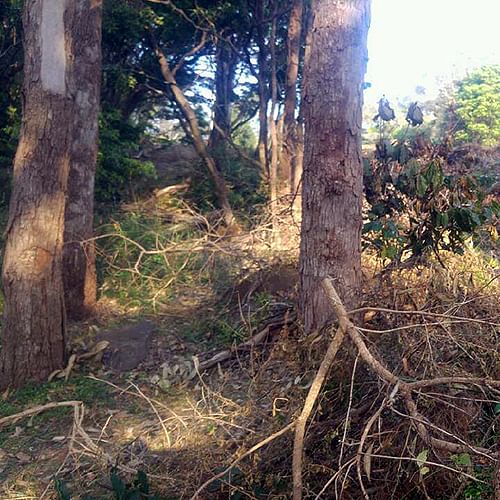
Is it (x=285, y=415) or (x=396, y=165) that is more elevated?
(x=396, y=165)

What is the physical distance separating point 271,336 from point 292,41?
6187 millimetres

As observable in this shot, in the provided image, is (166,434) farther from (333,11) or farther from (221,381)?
(333,11)

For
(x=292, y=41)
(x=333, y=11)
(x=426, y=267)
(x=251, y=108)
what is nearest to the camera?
(x=333, y=11)

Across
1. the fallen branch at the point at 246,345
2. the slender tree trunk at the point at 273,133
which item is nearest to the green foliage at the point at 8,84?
the slender tree trunk at the point at 273,133

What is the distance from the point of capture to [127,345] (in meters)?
7.14

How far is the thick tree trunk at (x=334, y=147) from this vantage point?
5.30 metres

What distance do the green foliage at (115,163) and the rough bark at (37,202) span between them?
4435 millimetres

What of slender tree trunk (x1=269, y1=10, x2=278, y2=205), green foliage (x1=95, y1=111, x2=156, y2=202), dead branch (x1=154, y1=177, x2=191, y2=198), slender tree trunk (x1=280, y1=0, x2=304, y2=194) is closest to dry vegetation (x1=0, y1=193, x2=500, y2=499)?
slender tree trunk (x1=269, y1=10, x2=278, y2=205)

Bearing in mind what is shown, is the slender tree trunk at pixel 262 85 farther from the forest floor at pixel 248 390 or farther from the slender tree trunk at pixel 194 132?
the forest floor at pixel 248 390

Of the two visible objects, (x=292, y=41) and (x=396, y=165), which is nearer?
(x=396, y=165)

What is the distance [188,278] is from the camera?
8539 millimetres

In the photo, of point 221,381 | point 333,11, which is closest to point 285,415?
point 221,381

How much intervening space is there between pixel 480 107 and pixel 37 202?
12317 mm

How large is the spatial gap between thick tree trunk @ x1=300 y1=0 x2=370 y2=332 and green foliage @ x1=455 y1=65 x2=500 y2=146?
10.0 m
